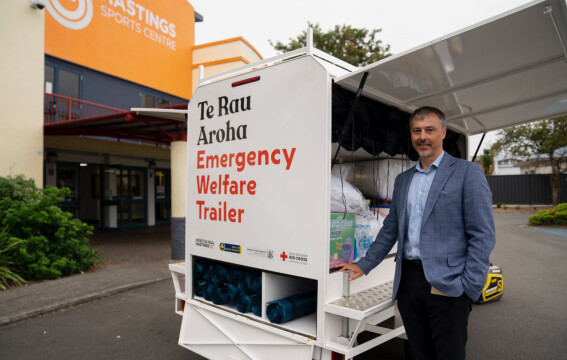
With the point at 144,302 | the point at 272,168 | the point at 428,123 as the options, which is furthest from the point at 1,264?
the point at 428,123

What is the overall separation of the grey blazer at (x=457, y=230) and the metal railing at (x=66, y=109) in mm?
10459

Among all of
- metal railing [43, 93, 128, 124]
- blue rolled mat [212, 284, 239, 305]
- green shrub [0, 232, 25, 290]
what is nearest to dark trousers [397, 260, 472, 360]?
blue rolled mat [212, 284, 239, 305]

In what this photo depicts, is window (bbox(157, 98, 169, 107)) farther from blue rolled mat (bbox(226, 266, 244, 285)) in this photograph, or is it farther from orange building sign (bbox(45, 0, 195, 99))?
blue rolled mat (bbox(226, 266, 244, 285))

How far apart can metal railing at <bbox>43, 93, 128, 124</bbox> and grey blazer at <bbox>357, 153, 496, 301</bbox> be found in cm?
1046

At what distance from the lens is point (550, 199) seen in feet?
83.5

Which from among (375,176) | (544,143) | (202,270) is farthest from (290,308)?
(544,143)

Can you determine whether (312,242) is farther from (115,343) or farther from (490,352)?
(115,343)

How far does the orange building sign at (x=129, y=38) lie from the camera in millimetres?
12055

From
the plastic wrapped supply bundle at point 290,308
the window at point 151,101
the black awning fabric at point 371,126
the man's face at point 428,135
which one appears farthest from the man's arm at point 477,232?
the window at point 151,101

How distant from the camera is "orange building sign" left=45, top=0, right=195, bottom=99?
1205 centimetres

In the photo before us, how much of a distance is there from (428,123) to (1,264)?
7.66m

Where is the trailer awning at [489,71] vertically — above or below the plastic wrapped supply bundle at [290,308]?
above

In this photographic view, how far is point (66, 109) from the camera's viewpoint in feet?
39.3

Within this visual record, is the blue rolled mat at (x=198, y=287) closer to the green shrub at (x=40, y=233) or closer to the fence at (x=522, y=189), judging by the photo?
the green shrub at (x=40, y=233)
